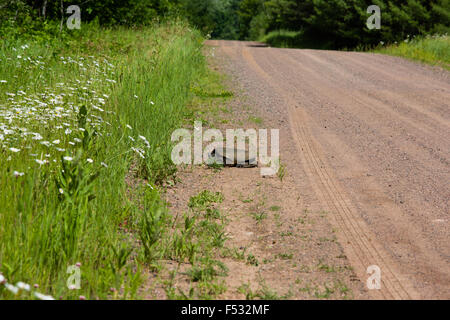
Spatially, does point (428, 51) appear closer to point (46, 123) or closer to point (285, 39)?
point (46, 123)

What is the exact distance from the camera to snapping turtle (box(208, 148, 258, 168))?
709cm

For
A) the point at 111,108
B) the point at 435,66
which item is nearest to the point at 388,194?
the point at 111,108

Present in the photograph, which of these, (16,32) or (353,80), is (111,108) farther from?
(353,80)

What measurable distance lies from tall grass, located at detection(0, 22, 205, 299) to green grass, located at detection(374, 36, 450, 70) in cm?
1142

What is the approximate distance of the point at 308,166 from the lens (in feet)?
23.5

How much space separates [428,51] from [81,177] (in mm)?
17052

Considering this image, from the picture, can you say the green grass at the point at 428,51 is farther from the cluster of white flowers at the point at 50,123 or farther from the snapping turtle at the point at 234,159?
the cluster of white flowers at the point at 50,123

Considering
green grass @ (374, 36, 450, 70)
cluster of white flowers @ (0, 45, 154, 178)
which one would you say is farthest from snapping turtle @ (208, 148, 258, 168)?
green grass @ (374, 36, 450, 70)

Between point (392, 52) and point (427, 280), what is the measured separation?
1788 centimetres

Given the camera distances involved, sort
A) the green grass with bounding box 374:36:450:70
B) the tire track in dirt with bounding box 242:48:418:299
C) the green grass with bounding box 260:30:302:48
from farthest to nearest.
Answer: the green grass with bounding box 260:30:302:48 < the green grass with bounding box 374:36:450:70 < the tire track in dirt with bounding box 242:48:418:299

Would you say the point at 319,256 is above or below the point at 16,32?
below

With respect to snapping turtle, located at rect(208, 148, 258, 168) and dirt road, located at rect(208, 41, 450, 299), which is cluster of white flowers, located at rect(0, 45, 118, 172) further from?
dirt road, located at rect(208, 41, 450, 299)

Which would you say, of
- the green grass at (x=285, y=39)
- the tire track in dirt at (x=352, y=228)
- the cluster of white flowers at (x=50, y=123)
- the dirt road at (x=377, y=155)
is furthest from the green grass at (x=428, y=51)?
the green grass at (x=285, y=39)

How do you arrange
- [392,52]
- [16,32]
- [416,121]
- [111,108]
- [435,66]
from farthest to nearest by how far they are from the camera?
[392,52] → [435,66] → [16,32] → [416,121] → [111,108]
